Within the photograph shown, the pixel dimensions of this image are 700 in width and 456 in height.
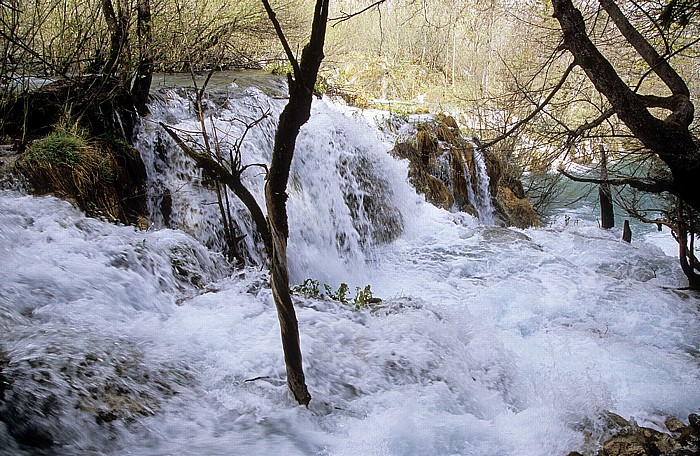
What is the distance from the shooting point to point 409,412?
2965mm

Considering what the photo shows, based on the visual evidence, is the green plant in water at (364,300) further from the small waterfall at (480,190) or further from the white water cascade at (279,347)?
the small waterfall at (480,190)

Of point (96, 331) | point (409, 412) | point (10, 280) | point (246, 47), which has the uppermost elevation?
point (246, 47)

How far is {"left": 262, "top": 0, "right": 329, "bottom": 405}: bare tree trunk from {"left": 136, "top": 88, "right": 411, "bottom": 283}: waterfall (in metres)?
2.73

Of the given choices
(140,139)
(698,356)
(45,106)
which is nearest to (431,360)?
(698,356)

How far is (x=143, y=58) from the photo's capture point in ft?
16.7

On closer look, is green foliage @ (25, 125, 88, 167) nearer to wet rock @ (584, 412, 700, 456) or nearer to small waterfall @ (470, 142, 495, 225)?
wet rock @ (584, 412, 700, 456)

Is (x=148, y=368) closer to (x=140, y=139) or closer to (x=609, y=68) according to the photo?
(x=140, y=139)

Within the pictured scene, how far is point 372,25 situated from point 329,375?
2139 cm

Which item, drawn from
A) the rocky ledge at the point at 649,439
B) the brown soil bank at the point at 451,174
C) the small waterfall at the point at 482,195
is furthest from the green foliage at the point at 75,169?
the small waterfall at the point at 482,195

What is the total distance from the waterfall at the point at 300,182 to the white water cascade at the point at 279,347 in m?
0.04

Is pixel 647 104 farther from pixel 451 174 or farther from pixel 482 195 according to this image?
pixel 482 195

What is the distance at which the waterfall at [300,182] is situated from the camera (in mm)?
5438

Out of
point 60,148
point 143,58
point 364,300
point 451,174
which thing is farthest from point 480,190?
point 60,148

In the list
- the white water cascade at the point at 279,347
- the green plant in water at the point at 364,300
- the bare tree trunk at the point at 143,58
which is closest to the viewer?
the white water cascade at the point at 279,347
